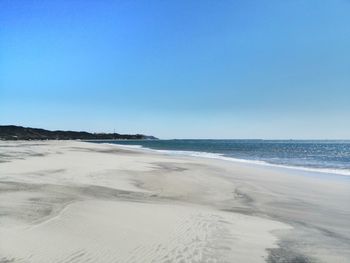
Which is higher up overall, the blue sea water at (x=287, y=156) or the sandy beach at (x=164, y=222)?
the blue sea water at (x=287, y=156)

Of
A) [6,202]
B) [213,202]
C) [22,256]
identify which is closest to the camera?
[22,256]

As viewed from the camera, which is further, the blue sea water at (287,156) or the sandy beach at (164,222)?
the blue sea water at (287,156)

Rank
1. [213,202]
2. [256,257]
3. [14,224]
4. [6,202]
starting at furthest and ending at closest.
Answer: [213,202]
[6,202]
[14,224]
[256,257]

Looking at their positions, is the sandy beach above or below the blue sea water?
below

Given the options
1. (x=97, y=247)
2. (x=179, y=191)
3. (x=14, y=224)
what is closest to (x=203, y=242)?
(x=97, y=247)

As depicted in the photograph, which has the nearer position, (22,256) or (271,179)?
(22,256)

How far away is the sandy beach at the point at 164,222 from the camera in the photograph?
24.2 ft

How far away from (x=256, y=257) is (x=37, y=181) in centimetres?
1119

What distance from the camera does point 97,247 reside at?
748cm

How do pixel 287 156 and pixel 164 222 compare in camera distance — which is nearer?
pixel 164 222

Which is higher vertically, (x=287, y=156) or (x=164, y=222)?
(x=287, y=156)

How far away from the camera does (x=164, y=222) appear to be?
9766mm

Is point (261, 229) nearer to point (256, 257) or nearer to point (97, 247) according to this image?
point (256, 257)

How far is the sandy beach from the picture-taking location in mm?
7375
